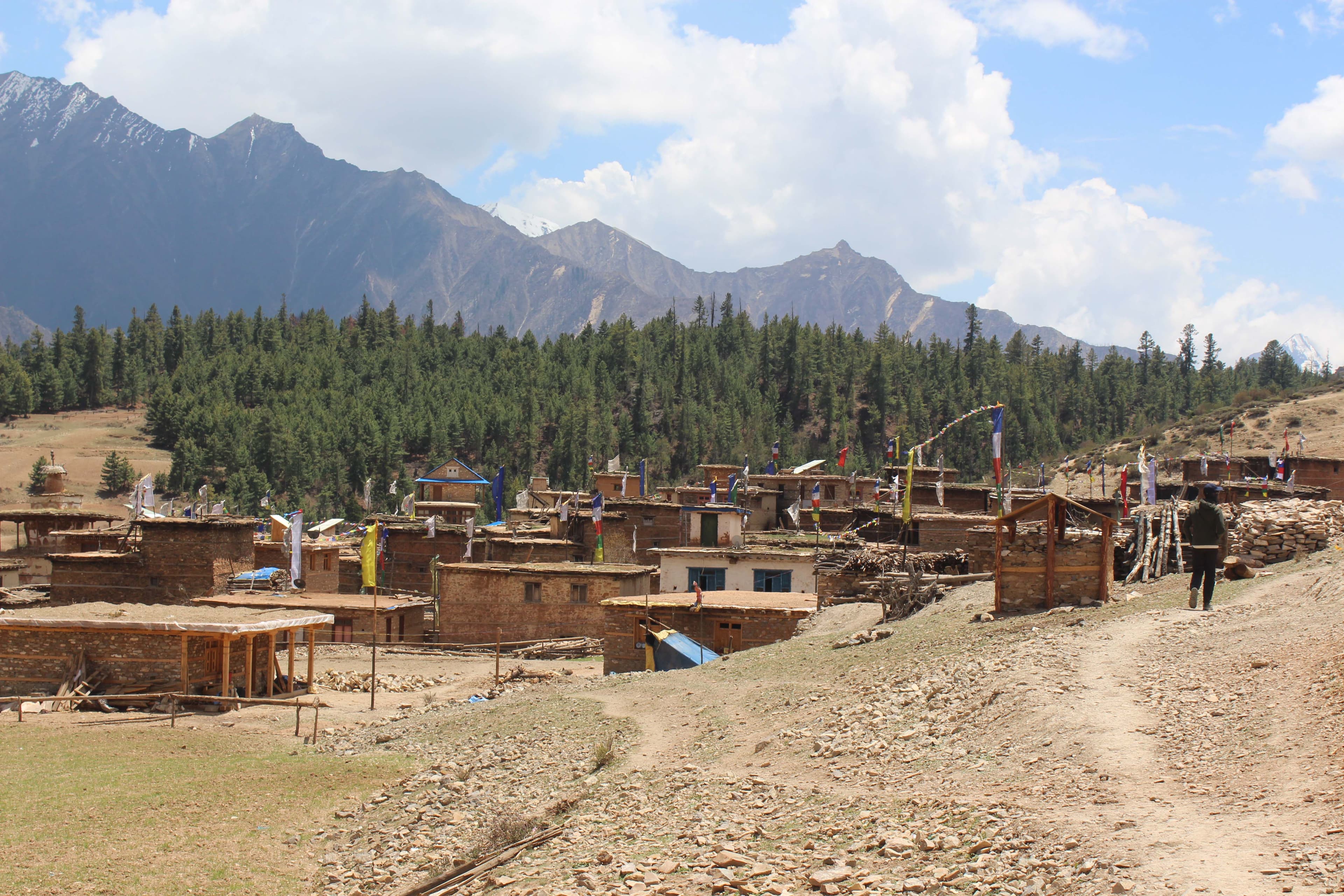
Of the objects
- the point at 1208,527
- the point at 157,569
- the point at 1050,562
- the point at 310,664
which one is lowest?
the point at 310,664

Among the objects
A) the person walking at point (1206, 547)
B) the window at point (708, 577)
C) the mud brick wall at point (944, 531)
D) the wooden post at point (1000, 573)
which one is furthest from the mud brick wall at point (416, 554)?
the person walking at point (1206, 547)

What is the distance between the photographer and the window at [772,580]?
3738 cm

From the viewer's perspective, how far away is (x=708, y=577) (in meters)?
37.4

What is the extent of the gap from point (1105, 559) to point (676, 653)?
10744 mm

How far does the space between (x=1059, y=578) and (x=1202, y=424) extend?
307 ft

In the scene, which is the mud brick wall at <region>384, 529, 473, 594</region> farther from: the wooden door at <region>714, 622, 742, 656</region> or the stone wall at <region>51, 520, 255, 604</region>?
the wooden door at <region>714, 622, 742, 656</region>

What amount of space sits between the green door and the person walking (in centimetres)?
3031

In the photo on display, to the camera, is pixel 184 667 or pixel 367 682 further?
pixel 367 682

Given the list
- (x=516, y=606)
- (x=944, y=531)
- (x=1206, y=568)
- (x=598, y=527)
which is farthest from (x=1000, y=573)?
(x=598, y=527)

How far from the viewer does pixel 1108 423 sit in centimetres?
13262

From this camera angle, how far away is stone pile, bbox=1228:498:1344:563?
20219mm

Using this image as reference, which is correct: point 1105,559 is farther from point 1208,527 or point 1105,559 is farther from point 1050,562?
point 1208,527

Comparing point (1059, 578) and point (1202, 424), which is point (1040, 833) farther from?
point (1202, 424)

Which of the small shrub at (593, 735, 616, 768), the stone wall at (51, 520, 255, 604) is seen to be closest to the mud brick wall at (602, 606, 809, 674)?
the small shrub at (593, 735, 616, 768)
